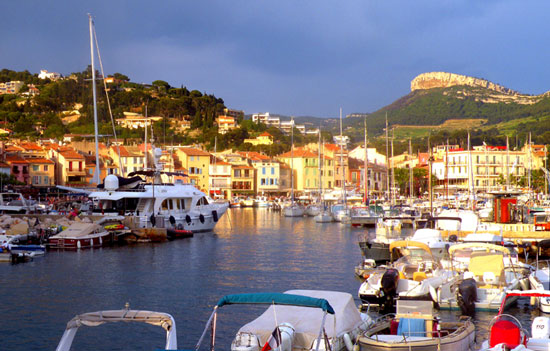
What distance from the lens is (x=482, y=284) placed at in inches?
914

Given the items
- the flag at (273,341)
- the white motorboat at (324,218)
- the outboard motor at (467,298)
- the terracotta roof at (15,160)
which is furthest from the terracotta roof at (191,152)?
the flag at (273,341)

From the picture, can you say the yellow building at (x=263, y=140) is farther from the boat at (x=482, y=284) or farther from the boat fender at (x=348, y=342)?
the boat fender at (x=348, y=342)

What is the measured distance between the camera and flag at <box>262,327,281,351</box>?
14.1 metres

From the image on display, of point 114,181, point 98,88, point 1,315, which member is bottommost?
point 1,315

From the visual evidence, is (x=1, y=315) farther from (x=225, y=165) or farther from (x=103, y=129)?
(x=103, y=129)

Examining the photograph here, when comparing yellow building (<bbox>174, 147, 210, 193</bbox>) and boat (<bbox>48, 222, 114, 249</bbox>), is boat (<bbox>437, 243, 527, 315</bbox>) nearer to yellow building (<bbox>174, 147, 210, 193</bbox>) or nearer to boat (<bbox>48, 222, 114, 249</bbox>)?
boat (<bbox>48, 222, 114, 249</bbox>)

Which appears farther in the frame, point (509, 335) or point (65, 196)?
point (65, 196)

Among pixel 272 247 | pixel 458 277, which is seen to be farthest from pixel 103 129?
pixel 458 277

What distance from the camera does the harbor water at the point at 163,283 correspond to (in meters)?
20.0

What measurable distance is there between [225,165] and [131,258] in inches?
2846

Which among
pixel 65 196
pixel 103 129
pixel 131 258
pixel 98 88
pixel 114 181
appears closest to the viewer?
pixel 131 258

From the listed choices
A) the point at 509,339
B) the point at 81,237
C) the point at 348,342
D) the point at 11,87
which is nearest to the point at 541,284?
the point at 509,339

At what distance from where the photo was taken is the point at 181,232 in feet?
158

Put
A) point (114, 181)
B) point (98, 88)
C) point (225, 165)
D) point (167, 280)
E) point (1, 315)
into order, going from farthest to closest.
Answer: point (225, 165) → point (98, 88) → point (114, 181) → point (167, 280) → point (1, 315)
